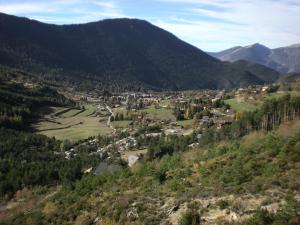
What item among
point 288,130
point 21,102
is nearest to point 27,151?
point 21,102

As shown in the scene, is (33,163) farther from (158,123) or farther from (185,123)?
(158,123)

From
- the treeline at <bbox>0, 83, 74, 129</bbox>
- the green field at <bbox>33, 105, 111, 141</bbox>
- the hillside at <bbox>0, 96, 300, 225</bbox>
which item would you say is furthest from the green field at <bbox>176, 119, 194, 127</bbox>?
the hillside at <bbox>0, 96, 300, 225</bbox>

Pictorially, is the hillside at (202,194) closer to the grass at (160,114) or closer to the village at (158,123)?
the village at (158,123)

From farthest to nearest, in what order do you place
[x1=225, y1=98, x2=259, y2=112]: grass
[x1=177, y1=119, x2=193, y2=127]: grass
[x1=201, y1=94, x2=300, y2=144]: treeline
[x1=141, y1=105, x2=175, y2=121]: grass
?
[x1=141, y1=105, x2=175, y2=121]: grass, [x1=177, y1=119, x2=193, y2=127]: grass, [x1=225, y1=98, x2=259, y2=112]: grass, [x1=201, y1=94, x2=300, y2=144]: treeline

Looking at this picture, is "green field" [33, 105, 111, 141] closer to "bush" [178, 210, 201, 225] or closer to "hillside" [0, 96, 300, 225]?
"hillside" [0, 96, 300, 225]

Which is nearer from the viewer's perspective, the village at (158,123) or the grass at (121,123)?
the village at (158,123)

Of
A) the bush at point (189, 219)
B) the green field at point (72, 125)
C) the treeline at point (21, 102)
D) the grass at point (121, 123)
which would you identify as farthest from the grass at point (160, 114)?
the bush at point (189, 219)
